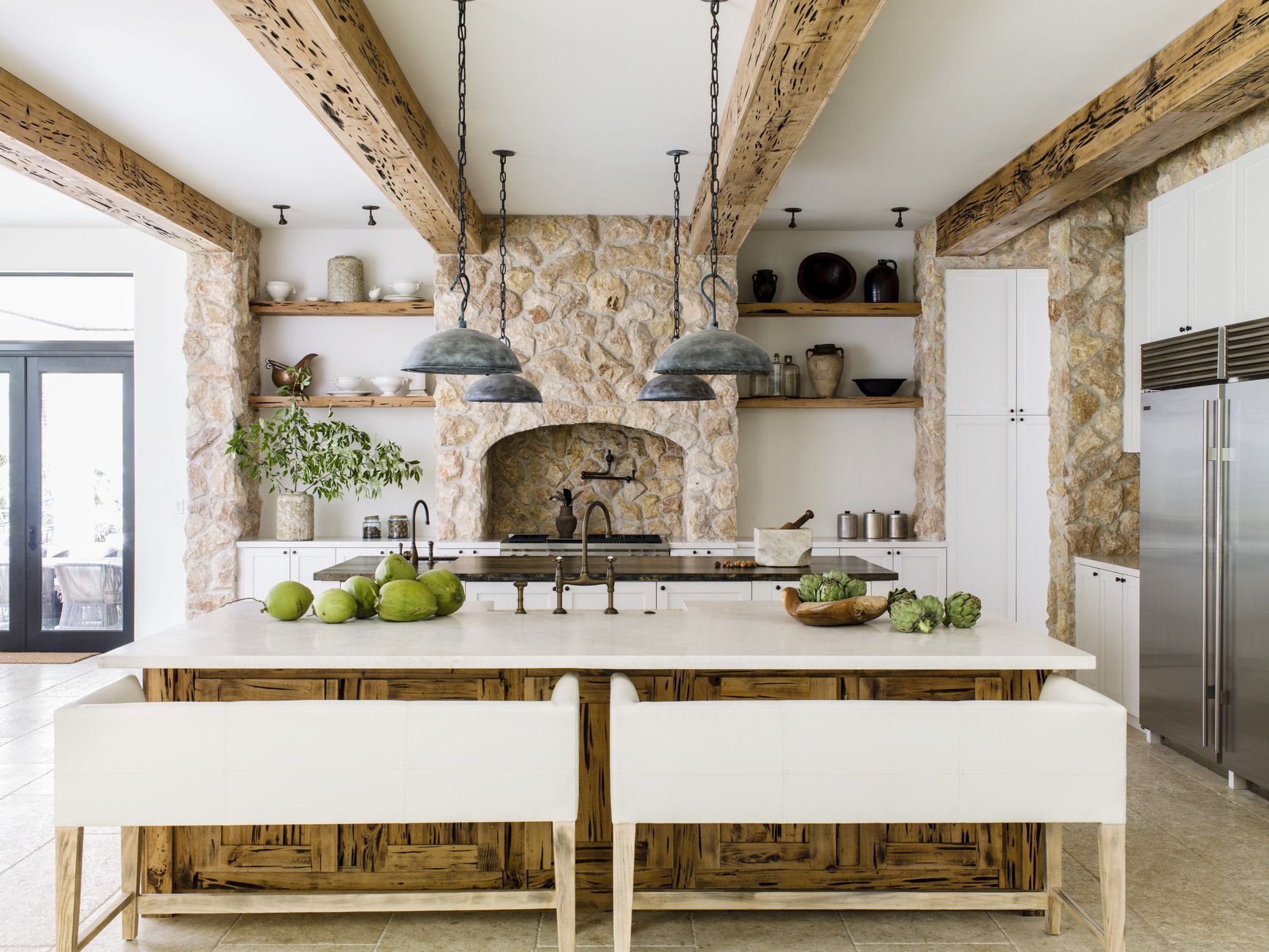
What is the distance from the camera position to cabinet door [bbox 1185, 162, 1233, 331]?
12.6 feet

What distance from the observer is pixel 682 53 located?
3.65m

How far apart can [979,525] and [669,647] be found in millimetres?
4387

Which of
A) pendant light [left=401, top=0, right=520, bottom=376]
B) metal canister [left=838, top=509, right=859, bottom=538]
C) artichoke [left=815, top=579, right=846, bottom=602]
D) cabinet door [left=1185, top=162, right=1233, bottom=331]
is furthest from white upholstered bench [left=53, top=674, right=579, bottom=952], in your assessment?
metal canister [left=838, top=509, right=859, bottom=538]

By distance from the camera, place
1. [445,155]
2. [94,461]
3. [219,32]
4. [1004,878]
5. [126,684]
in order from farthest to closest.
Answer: [94,461] → [445,155] → [219,32] → [1004,878] → [126,684]

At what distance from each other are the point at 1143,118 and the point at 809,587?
7.98 feet

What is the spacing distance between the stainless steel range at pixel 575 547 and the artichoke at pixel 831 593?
8.93ft

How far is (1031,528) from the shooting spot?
6.43 metres

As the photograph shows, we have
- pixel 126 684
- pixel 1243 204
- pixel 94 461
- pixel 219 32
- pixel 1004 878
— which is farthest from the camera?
pixel 94 461

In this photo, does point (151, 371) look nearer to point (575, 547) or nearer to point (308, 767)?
point (575, 547)

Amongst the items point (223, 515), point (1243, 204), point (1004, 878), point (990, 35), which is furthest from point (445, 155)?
point (1004, 878)

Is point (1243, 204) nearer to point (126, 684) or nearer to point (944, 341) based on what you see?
point (944, 341)

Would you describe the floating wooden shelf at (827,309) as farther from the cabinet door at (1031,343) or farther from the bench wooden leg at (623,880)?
the bench wooden leg at (623,880)

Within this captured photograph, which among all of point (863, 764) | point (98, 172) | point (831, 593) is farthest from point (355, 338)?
point (863, 764)

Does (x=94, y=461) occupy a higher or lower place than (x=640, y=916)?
higher
